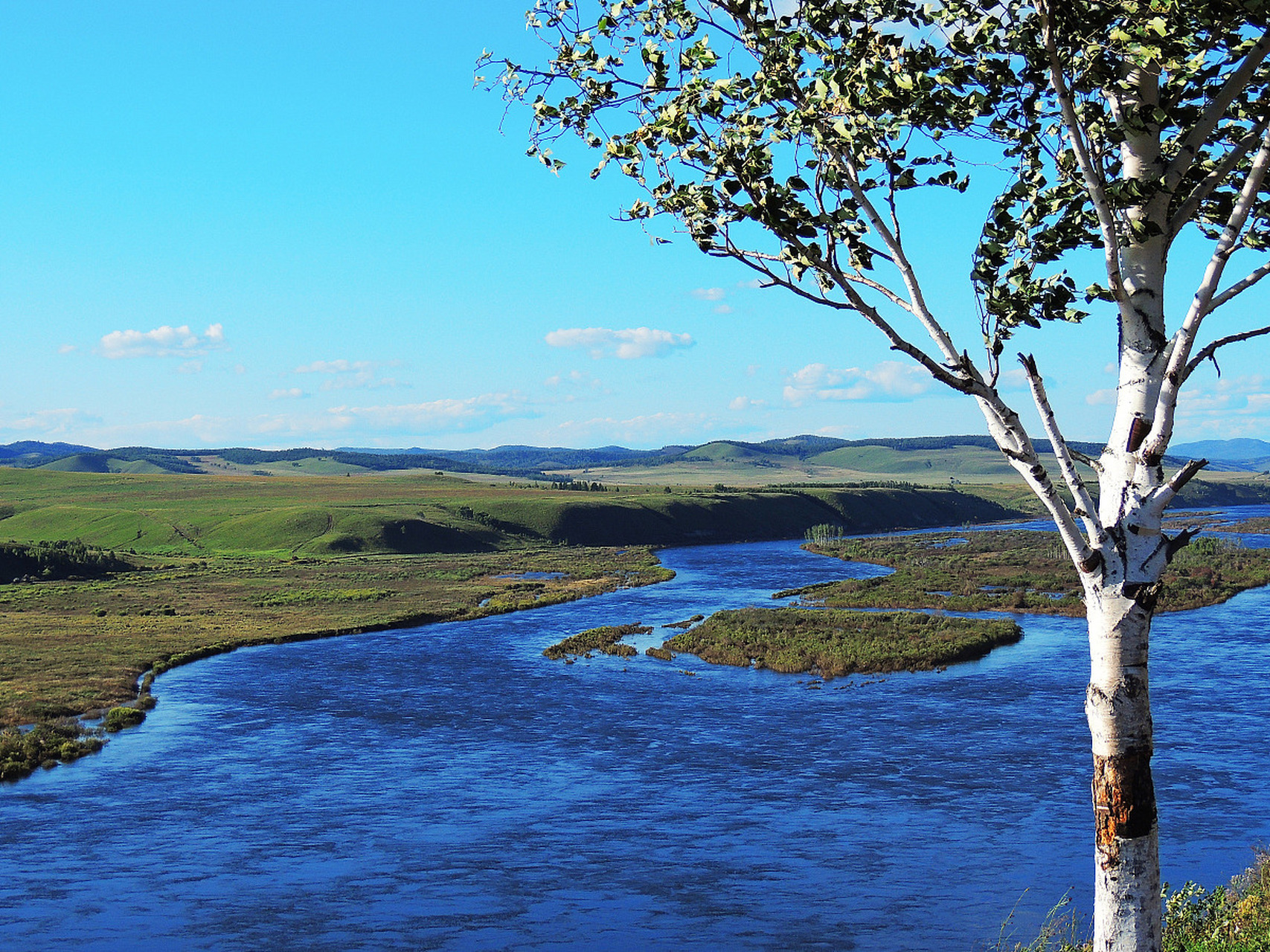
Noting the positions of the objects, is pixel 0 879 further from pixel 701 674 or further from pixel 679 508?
pixel 679 508

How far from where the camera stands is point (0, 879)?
1102 inches

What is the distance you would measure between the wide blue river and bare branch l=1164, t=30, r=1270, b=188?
62.8ft

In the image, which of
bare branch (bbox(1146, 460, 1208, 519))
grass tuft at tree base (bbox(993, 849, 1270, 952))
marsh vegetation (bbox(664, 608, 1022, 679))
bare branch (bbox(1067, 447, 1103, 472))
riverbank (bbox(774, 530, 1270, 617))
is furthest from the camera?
riverbank (bbox(774, 530, 1270, 617))

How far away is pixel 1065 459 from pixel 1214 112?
3.66 m

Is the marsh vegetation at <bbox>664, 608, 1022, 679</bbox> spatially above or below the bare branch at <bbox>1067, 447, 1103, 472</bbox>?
below

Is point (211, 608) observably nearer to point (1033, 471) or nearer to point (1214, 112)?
point (1033, 471)

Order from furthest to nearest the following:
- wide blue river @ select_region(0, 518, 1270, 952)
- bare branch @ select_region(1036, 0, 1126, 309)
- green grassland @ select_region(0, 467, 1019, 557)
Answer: green grassland @ select_region(0, 467, 1019, 557) < wide blue river @ select_region(0, 518, 1270, 952) < bare branch @ select_region(1036, 0, 1126, 309)

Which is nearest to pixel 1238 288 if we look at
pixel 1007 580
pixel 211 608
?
pixel 211 608

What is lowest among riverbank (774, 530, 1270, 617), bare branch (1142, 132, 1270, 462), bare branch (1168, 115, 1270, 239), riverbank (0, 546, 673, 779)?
riverbank (0, 546, 673, 779)

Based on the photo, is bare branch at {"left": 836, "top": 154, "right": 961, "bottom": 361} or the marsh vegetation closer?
bare branch at {"left": 836, "top": 154, "right": 961, "bottom": 361}

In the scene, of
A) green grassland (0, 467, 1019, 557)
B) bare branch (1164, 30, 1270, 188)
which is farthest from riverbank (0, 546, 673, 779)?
bare branch (1164, 30, 1270, 188)

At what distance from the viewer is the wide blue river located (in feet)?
83.9

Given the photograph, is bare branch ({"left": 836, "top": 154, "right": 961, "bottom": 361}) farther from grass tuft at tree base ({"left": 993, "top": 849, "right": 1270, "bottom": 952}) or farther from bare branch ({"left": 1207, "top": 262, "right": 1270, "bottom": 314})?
grass tuft at tree base ({"left": 993, "top": 849, "right": 1270, "bottom": 952})

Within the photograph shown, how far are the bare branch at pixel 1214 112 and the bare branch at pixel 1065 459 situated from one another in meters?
2.30
